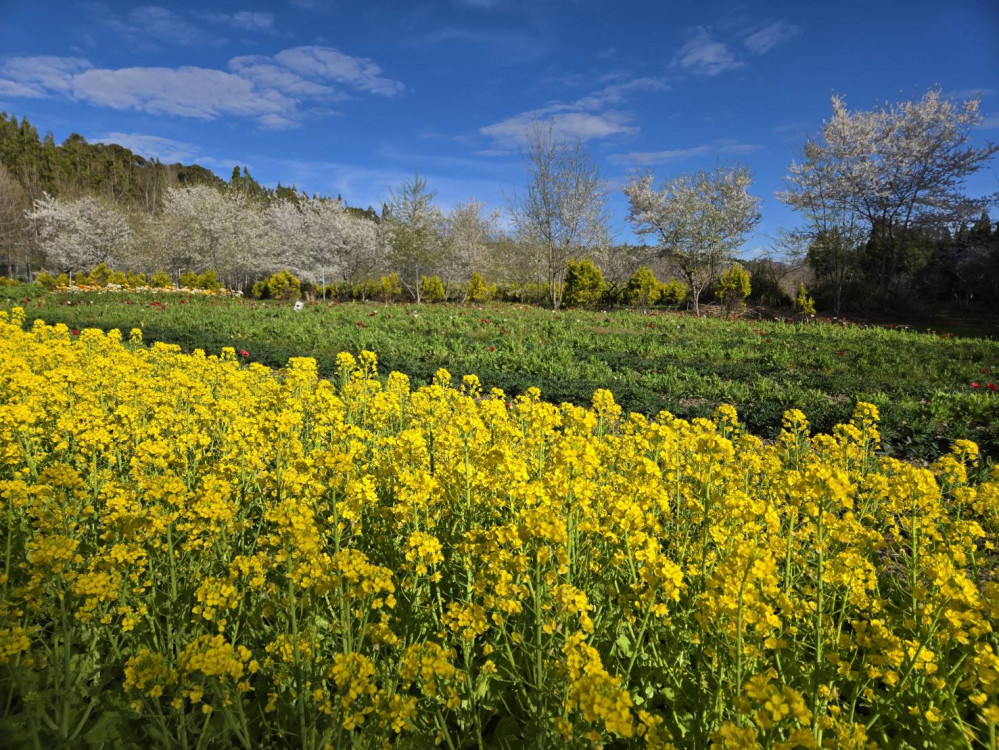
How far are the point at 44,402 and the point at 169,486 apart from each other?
2911 mm

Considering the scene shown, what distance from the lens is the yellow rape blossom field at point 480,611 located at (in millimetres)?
1684

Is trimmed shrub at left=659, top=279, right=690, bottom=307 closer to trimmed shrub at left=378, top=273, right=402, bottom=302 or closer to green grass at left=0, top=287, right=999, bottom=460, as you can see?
green grass at left=0, top=287, right=999, bottom=460

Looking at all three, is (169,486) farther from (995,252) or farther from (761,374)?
(995,252)

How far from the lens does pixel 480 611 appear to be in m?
1.87

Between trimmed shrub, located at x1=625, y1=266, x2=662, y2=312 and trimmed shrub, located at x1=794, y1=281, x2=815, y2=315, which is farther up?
trimmed shrub, located at x1=625, y1=266, x2=662, y2=312

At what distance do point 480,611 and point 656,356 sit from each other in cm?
965

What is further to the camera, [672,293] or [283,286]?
[283,286]

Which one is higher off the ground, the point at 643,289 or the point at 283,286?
the point at 643,289

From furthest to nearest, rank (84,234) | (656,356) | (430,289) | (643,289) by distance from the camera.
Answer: (430,289) < (84,234) < (643,289) < (656,356)

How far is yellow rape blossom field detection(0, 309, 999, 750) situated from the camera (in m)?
1.68

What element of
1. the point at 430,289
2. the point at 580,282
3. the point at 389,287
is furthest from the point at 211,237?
the point at 580,282

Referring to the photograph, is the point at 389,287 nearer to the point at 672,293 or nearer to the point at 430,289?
the point at 430,289

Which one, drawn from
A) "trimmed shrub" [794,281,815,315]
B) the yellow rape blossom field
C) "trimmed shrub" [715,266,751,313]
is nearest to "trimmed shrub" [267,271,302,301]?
"trimmed shrub" [715,266,751,313]

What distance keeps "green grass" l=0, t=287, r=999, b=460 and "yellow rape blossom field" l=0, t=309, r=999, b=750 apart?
3947mm
